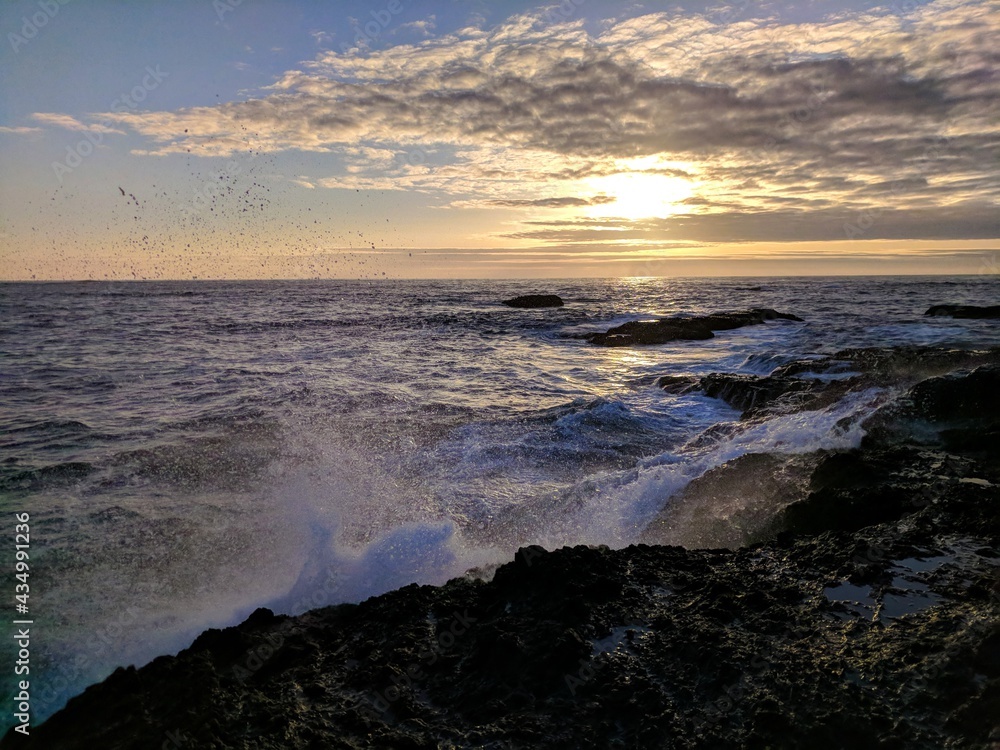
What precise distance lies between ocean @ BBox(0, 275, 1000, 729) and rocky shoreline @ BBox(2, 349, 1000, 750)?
3.59ft

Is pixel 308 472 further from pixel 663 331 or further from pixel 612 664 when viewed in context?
pixel 663 331

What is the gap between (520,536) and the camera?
621 cm

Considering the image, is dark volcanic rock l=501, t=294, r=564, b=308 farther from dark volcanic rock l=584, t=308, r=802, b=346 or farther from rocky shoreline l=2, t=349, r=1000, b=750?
rocky shoreline l=2, t=349, r=1000, b=750

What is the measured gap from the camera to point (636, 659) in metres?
3.46

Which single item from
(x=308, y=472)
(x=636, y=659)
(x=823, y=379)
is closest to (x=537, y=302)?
(x=823, y=379)

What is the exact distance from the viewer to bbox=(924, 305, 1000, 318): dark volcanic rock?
28656 millimetres

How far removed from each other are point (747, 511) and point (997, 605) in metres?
2.75

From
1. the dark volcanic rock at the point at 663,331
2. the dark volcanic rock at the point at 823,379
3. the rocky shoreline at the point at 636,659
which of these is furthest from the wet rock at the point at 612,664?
the dark volcanic rock at the point at 663,331

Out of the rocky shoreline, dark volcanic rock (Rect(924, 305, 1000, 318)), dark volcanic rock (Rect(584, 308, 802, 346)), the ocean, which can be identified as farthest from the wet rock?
dark volcanic rock (Rect(924, 305, 1000, 318))

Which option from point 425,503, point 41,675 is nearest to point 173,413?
point 425,503

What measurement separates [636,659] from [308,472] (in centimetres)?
606

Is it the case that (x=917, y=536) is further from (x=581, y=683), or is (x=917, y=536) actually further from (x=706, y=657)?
(x=581, y=683)

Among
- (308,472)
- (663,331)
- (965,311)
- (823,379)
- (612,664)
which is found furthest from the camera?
(965,311)

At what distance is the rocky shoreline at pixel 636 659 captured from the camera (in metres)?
2.90
